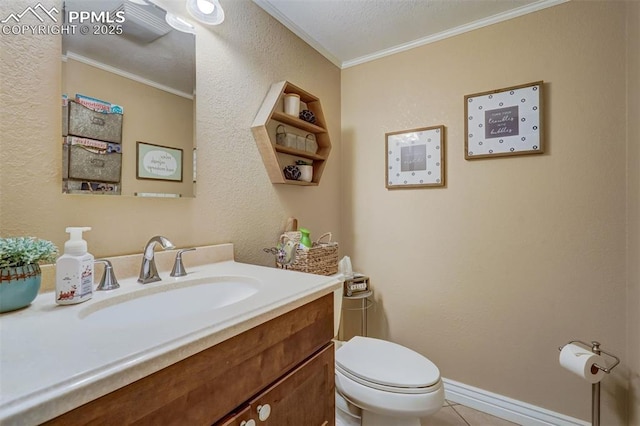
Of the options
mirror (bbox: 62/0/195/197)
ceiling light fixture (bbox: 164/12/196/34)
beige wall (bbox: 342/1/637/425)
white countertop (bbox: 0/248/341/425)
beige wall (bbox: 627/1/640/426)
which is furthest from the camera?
beige wall (bbox: 342/1/637/425)

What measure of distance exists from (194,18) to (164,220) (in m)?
0.82

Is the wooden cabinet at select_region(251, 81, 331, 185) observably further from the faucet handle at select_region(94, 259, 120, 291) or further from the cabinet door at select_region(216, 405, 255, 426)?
the cabinet door at select_region(216, 405, 255, 426)

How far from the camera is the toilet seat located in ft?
3.79

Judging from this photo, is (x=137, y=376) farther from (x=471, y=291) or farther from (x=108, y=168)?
(x=471, y=291)

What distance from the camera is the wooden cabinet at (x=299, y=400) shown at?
0.65 metres

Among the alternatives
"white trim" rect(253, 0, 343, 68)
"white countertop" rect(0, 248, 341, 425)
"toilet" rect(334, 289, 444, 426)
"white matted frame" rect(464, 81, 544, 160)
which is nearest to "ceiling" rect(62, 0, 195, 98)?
"white trim" rect(253, 0, 343, 68)

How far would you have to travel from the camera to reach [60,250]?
0.83 meters

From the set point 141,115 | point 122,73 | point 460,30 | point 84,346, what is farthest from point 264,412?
point 460,30

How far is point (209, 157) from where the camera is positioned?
48.1 inches

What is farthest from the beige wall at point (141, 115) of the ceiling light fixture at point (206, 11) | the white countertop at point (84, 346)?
the white countertop at point (84, 346)

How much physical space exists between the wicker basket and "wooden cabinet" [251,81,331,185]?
38 cm

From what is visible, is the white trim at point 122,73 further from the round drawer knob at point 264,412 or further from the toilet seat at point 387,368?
the toilet seat at point 387,368

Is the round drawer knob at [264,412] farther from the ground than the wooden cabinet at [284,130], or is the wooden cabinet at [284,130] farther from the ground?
the wooden cabinet at [284,130]

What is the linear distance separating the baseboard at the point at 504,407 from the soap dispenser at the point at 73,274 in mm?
1876
